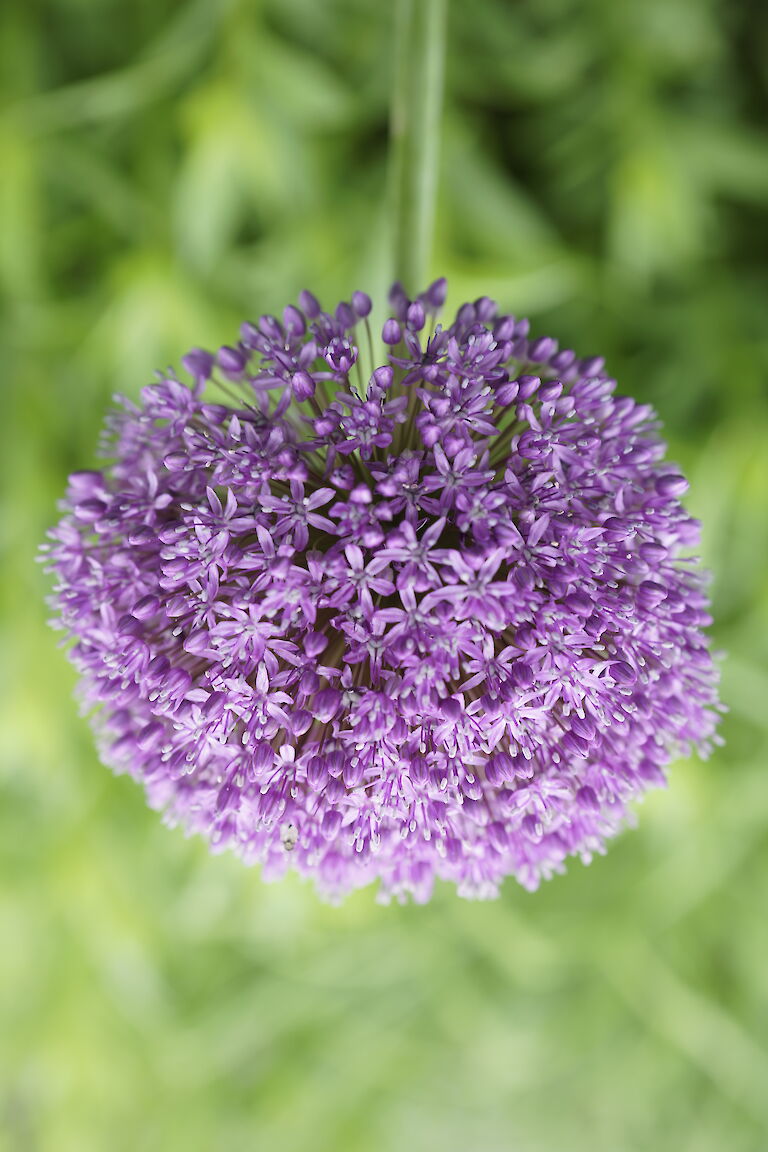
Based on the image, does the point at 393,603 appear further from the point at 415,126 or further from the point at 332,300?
the point at 332,300

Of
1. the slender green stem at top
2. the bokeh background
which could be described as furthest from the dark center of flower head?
the bokeh background

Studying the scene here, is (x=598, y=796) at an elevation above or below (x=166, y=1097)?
above

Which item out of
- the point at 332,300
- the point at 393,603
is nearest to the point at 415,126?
the point at 393,603

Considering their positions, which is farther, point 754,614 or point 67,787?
point 67,787

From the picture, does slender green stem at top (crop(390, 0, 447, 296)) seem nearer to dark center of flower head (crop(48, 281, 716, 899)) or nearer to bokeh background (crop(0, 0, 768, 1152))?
dark center of flower head (crop(48, 281, 716, 899))

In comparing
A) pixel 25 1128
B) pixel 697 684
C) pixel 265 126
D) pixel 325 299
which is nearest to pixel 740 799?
pixel 697 684

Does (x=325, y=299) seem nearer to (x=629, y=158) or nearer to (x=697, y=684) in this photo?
A: (x=629, y=158)
